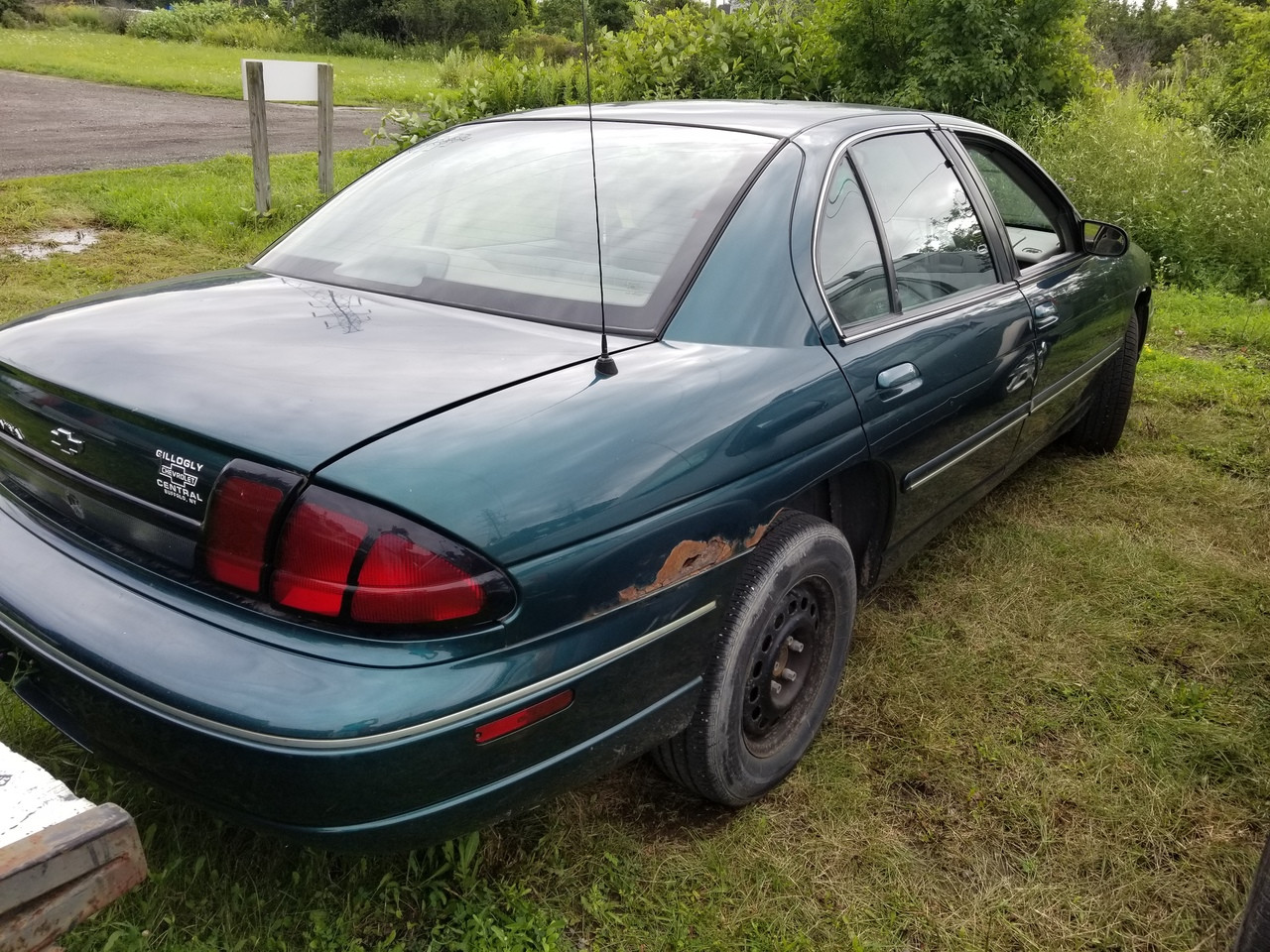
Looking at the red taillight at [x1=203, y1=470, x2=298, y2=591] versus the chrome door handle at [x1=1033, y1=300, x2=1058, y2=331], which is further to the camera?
the chrome door handle at [x1=1033, y1=300, x2=1058, y2=331]

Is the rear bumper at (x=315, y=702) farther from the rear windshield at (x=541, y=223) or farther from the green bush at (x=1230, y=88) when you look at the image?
the green bush at (x=1230, y=88)

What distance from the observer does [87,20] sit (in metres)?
33.6

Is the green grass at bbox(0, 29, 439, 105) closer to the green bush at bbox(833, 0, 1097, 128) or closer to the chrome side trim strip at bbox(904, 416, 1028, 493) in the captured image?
the green bush at bbox(833, 0, 1097, 128)

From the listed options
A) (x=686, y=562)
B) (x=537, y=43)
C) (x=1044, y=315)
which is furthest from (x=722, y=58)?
(x=537, y=43)

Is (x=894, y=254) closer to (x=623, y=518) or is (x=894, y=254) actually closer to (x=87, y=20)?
(x=623, y=518)

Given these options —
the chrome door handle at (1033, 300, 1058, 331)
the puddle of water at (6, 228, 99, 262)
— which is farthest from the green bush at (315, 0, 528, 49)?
the chrome door handle at (1033, 300, 1058, 331)

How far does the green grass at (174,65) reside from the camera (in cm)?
1852

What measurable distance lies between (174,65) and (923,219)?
24.3m

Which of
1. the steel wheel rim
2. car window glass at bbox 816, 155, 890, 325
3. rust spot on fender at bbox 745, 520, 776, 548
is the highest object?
car window glass at bbox 816, 155, 890, 325

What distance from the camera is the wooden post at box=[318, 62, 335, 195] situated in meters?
7.27

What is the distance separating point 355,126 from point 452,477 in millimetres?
14574

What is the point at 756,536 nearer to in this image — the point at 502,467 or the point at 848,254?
the point at 502,467

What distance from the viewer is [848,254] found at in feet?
7.69

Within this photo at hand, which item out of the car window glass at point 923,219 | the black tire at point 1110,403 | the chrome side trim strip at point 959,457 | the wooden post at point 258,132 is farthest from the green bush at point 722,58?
the chrome side trim strip at point 959,457
